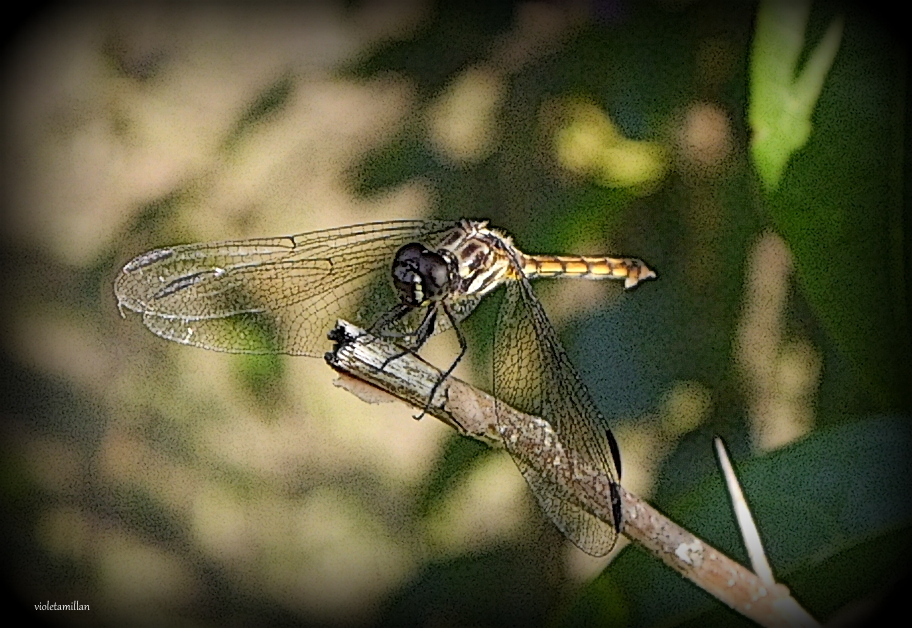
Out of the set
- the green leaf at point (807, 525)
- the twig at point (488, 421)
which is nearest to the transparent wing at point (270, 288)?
the twig at point (488, 421)

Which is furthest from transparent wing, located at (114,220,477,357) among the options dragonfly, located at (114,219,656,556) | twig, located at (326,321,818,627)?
twig, located at (326,321,818,627)

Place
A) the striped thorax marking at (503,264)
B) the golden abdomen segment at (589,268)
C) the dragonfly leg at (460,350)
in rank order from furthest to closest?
the golden abdomen segment at (589,268), the striped thorax marking at (503,264), the dragonfly leg at (460,350)

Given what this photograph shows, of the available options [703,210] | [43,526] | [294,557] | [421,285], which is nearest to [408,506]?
[294,557]

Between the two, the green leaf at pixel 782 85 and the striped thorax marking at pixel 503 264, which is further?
the green leaf at pixel 782 85

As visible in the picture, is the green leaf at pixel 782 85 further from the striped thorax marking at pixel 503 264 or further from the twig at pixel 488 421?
the twig at pixel 488 421

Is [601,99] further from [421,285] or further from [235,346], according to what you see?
[235,346]

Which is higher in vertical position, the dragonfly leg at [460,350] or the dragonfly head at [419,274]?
the dragonfly head at [419,274]

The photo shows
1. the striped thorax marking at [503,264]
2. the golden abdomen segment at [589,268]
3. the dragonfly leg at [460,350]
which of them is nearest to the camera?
the dragonfly leg at [460,350]
